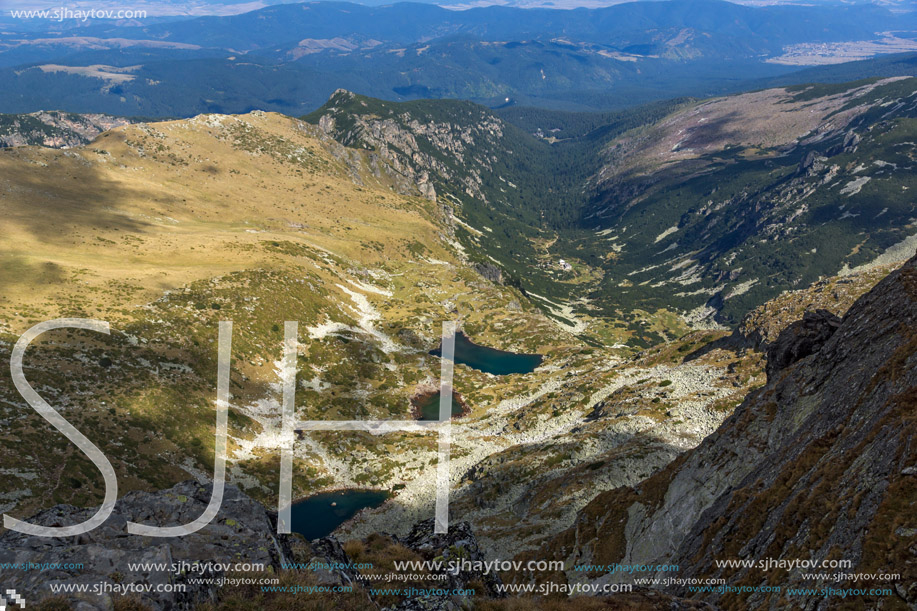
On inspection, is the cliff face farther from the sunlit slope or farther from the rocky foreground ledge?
the sunlit slope

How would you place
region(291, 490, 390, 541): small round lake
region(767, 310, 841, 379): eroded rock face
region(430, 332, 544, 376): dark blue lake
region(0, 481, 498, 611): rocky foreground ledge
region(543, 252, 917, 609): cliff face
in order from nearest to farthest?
region(0, 481, 498, 611): rocky foreground ledge → region(543, 252, 917, 609): cliff face → region(767, 310, 841, 379): eroded rock face → region(291, 490, 390, 541): small round lake → region(430, 332, 544, 376): dark blue lake

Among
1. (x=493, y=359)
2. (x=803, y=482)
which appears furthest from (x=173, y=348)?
(x=803, y=482)

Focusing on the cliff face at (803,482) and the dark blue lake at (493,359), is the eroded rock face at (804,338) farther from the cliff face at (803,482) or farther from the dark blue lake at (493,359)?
the dark blue lake at (493,359)

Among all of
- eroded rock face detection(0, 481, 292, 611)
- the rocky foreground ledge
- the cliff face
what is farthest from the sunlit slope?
the cliff face

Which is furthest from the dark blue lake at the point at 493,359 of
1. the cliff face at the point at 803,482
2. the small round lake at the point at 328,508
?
the cliff face at the point at 803,482

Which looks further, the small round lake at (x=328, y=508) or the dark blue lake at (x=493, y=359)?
the dark blue lake at (x=493, y=359)

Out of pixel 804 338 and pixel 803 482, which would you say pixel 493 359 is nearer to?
pixel 804 338
